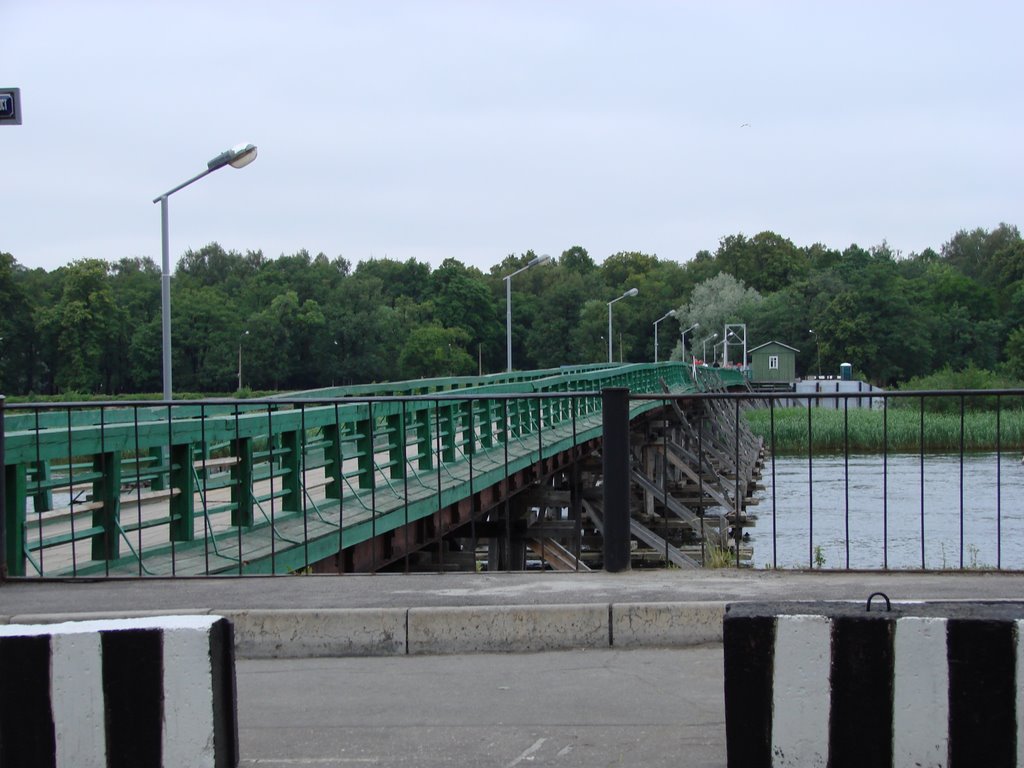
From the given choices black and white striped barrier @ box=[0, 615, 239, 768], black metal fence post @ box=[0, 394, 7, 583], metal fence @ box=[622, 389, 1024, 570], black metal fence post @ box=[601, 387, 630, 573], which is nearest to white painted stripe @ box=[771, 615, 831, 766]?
black and white striped barrier @ box=[0, 615, 239, 768]

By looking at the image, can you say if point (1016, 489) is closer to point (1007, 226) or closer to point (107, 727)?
point (107, 727)

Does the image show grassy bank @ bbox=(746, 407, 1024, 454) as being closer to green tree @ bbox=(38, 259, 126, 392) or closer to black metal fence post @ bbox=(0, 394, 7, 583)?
black metal fence post @ bbox=(0, 394, 7, 583)

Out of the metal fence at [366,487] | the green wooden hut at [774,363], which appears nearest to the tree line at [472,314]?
the green wooden hut at [774,363]

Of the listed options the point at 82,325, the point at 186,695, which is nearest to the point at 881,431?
the point at 186,695

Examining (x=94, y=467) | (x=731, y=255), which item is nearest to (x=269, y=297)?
(x=731, y=255)

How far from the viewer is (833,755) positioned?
181 inches

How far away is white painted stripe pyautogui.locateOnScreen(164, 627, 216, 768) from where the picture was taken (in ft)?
15.6

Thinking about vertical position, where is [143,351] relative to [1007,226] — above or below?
below

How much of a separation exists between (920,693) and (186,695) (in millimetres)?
2632

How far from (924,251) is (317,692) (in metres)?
188

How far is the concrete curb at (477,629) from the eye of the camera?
7.20 m

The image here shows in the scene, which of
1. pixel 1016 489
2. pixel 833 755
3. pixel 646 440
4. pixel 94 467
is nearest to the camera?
pixel 833 755

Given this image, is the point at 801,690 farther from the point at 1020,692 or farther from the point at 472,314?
the point at 472,314

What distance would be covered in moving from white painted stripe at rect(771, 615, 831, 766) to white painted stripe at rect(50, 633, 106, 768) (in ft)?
8.05
